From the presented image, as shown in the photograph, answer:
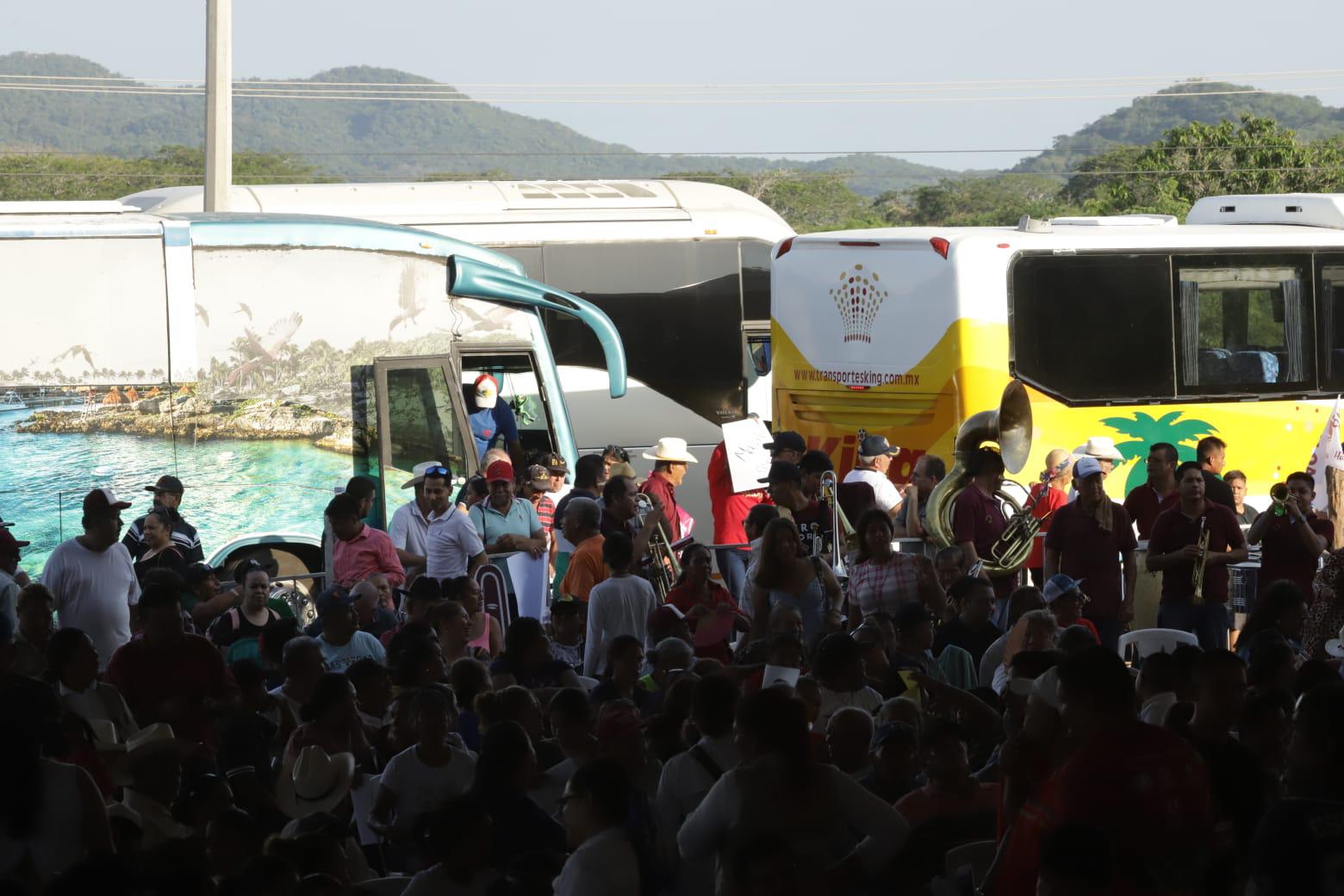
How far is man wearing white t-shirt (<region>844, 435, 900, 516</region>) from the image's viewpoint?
13.2 m

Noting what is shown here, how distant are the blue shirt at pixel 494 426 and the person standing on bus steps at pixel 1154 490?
5.39m

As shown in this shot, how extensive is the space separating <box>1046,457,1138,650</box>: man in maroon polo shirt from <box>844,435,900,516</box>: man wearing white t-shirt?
6.40ft

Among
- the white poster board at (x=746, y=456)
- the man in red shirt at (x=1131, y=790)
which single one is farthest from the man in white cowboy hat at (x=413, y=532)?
the man in red shirt at (x=1131, y=790)

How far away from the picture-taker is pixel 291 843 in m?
5.46

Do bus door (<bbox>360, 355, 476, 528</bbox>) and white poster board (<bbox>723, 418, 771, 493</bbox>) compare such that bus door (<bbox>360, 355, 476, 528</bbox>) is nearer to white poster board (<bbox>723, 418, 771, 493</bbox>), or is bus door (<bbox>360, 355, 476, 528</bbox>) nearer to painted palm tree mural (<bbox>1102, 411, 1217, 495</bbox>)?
white poster board (<bbox>723, 418, 771, 493</bbox>)

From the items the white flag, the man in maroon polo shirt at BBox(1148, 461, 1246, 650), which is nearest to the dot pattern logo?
the white flag

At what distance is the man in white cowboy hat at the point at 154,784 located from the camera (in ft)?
21.3

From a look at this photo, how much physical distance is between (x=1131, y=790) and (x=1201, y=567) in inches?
248

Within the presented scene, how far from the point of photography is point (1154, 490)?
40.9 feet

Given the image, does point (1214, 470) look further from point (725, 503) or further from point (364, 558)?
point (364, 558)

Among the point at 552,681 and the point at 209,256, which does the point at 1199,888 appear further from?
the point at 209,256

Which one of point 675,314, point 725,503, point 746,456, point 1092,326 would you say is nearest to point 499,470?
point 725,503

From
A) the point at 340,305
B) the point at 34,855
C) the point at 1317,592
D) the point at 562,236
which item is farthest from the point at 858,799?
the point at 562,236

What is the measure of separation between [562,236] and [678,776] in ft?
47.5
